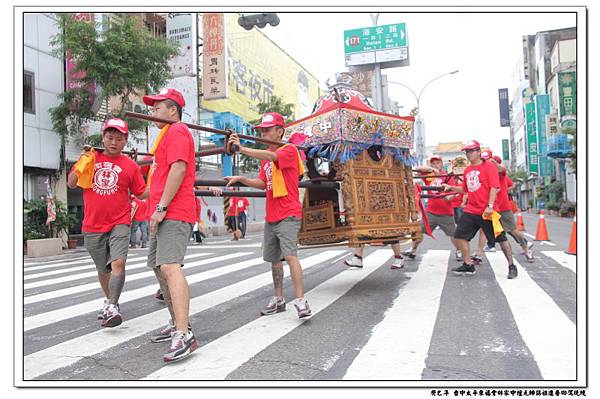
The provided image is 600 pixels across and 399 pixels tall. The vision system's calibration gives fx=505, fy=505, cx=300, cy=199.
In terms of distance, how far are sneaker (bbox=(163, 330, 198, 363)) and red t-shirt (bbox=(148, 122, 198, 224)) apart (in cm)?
81

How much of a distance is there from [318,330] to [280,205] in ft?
4.01

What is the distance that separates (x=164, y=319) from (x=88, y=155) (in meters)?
1.63

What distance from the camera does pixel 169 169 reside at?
3.60 m

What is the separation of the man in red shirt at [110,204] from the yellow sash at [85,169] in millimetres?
22

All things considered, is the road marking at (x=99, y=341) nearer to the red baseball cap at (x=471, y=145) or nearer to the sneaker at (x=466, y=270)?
the sneaker at (x=466, y=270)

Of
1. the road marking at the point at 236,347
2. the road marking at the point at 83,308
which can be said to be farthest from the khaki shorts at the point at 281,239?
the road marking at the point at 83,308

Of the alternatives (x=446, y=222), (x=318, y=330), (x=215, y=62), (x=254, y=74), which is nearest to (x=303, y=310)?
(x=318, y=330)

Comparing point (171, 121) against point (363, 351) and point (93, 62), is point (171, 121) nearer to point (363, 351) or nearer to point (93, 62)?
point (363, 351)

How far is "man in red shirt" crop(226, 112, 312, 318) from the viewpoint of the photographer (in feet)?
15.1

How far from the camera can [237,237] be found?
56.7ft

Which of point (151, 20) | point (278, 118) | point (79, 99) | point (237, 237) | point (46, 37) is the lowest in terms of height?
point (237, 237)

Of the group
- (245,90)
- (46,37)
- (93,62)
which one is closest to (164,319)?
(93,62)

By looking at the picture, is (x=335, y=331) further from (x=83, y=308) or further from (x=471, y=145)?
(x=471, y=145)

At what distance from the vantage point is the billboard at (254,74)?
31.0 m
